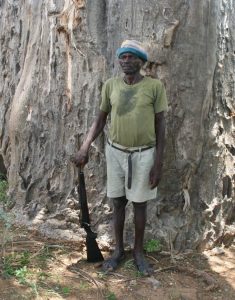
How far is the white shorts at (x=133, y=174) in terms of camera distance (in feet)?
14.1

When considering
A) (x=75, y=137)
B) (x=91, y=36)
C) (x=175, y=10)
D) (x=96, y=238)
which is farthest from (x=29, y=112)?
(x=175, y=10)

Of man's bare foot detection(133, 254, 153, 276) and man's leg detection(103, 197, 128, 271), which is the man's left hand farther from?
man's bare foot detection(133, 254, 153, 276)

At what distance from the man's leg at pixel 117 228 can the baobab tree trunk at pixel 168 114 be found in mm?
368

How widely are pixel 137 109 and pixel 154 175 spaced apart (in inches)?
23.5

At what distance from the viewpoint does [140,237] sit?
453cm

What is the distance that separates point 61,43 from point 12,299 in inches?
106

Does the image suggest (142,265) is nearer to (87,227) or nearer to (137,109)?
(87,227)

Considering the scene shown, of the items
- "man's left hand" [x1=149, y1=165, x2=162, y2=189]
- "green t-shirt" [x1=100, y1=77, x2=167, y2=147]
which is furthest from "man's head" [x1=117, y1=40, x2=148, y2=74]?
"man's left hand" [x1=149, y1=165, x2=162, y2=189]

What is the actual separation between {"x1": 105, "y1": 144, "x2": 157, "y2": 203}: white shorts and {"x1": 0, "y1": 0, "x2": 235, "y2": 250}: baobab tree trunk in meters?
0.60

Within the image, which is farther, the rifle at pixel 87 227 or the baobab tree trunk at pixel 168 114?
the baobab tree trunk at pixel 168 114

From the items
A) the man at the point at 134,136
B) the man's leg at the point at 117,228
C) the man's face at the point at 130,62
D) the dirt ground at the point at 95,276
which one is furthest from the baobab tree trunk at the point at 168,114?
the man's face at the point at 130,62

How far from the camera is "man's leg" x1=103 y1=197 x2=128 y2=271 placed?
179 inches

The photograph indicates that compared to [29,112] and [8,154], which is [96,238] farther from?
[8,154]

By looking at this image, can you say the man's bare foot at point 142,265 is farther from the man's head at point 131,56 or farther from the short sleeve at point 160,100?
the man's head at point 131,56
